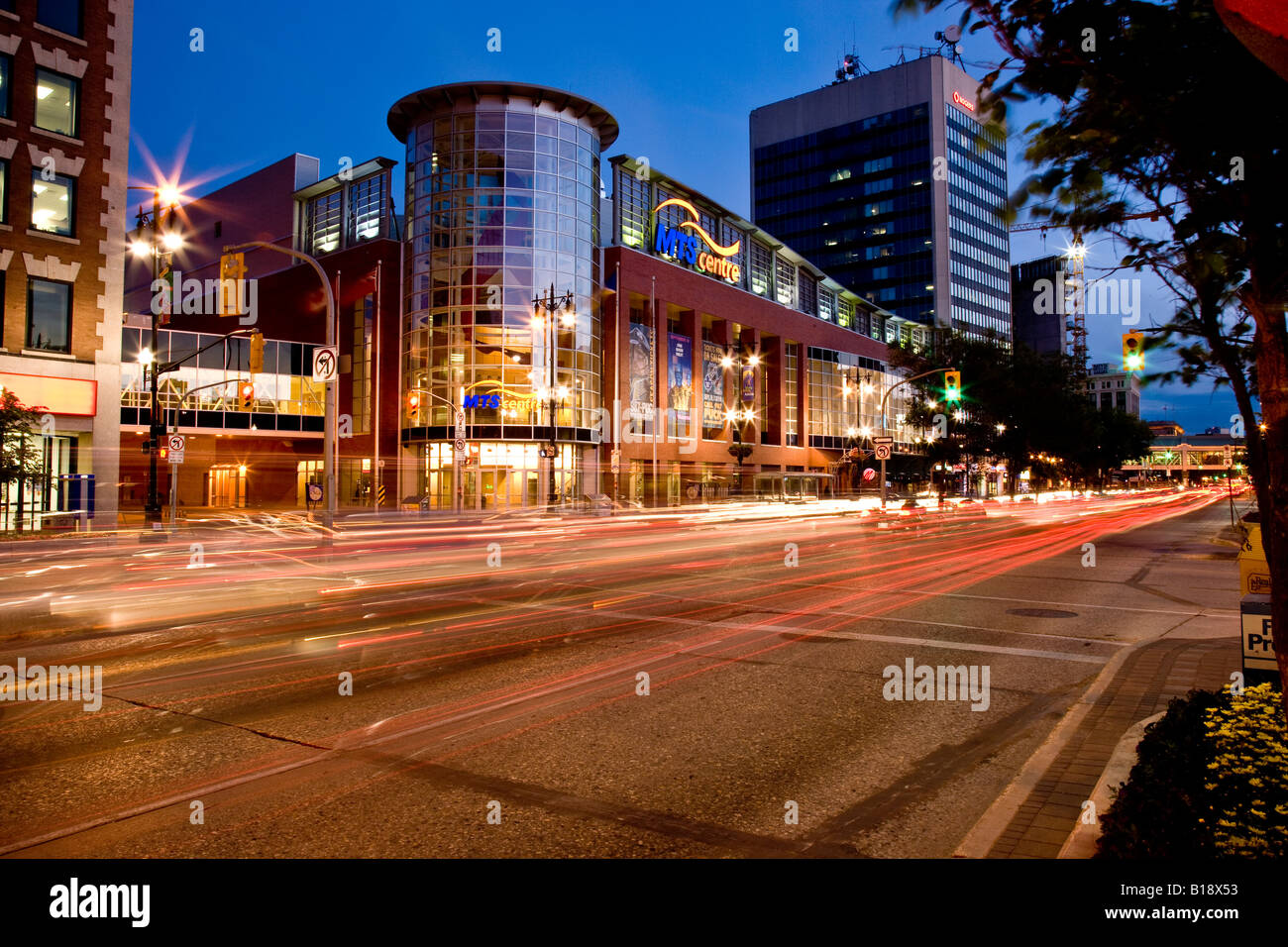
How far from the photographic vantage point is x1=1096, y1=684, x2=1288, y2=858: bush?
12.0ft

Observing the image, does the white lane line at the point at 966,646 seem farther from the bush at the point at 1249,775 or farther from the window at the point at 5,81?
the window at the point at 5,81

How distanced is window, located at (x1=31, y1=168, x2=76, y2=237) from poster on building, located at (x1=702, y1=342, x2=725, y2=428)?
44769mm

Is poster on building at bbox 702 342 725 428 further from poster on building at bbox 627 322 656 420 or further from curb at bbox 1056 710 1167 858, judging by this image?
curb at bbox 1056 710 1167 858

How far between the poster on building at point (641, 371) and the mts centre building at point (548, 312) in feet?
0.47

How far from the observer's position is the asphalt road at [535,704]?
15.5ft

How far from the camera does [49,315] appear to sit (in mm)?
26250

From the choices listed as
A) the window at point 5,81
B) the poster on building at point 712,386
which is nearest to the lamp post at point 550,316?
the poster on building at point 712,386

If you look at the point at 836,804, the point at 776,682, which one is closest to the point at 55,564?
the point at 776,682

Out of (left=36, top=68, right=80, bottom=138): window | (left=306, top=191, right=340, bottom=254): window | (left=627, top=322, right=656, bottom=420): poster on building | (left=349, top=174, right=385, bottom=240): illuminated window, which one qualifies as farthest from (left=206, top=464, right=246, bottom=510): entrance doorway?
(left=36, top=68, right=80, bottom=138): window

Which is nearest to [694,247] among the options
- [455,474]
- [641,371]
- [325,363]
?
[641,371]

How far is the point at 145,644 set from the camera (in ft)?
31.8
